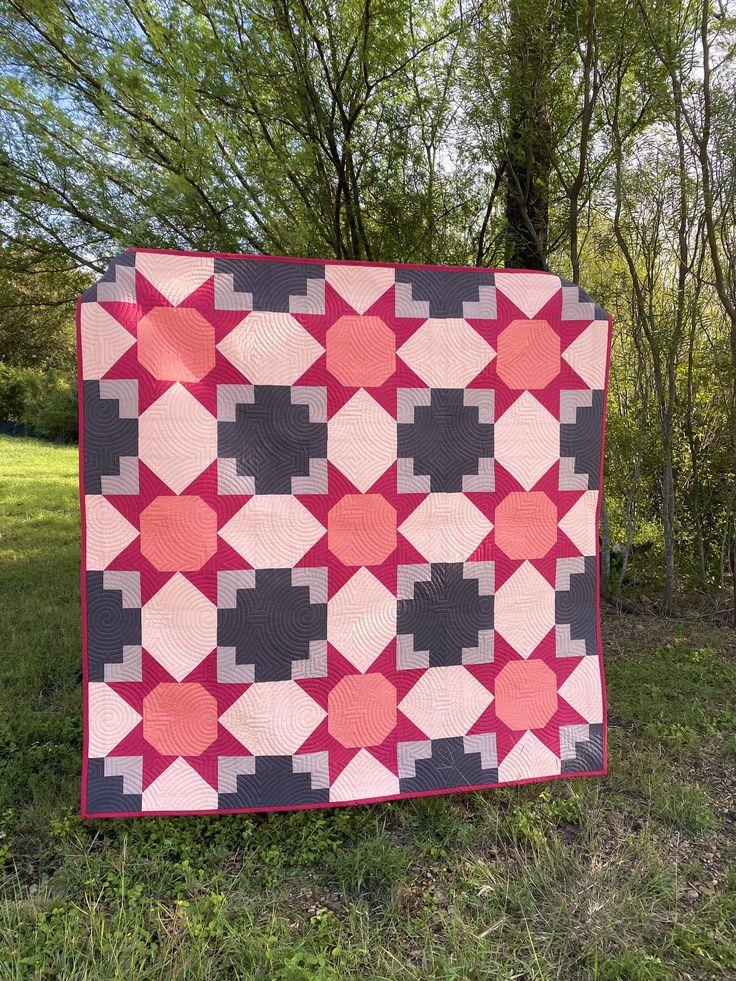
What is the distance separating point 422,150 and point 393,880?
9.15 feet

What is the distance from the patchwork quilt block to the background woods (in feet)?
3.83

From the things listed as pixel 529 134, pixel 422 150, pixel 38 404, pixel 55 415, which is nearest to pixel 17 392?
pixel 38 404

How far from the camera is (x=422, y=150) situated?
2.92 meters

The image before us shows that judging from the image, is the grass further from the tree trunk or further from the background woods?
the tree trunk

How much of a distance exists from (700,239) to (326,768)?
276cm

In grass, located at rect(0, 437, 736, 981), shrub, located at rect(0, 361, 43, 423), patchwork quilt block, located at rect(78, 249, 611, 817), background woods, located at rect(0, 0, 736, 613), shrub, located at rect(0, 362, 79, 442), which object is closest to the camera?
grass, located at rect(0, 437, 736, 981)

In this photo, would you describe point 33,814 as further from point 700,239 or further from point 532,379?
point 700,239

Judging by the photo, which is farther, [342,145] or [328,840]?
[342,145]

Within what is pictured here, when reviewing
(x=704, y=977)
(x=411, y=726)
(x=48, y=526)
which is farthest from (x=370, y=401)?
(x=48, y=526)

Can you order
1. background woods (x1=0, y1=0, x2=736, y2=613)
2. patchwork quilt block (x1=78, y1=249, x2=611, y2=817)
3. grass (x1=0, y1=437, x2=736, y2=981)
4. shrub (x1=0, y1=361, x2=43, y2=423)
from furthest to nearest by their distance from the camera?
1. shrub (x1=0, y1=361, x2=43, y2=423)
2. background woods (x1=0, y1=0, x2=736, y2=613)
3. patchwork quilt block (x1=78, y1=249, x2=611, y2=817)
4. grass (x1=0, y1=437, x2=736, y2=981)

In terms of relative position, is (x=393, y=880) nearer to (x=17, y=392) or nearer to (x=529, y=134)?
(x=529, y=134)

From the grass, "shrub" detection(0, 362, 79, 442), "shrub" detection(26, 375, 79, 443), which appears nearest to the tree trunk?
the grass

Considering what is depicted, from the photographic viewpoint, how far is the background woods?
248 cm

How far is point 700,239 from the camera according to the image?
117 inches
